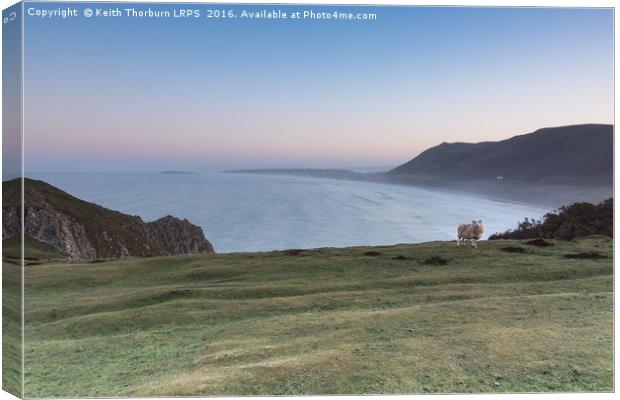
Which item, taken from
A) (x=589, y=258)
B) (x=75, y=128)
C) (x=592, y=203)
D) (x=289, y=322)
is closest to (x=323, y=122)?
(x=289, y=322)

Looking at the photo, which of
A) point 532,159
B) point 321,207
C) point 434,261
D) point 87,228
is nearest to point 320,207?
point 321,207

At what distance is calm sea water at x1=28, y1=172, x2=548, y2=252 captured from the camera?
1703cm

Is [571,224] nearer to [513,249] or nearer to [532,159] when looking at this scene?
[513,249]

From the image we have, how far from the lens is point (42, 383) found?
11320 mm

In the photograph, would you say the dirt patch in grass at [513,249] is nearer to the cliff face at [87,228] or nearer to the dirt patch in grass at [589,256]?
the dirt patch in grass at [589,256]

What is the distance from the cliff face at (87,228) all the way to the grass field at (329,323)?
4.79 ft

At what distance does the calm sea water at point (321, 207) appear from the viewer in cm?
1703

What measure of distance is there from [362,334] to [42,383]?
25.7 feet

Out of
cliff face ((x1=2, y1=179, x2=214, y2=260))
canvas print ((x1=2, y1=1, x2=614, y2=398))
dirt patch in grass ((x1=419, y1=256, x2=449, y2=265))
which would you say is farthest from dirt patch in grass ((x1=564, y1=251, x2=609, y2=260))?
cliff face ((x1=2, y1=179, x2=214, y2=260))

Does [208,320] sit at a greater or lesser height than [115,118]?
lesser

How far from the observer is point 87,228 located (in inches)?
799

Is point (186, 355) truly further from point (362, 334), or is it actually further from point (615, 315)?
point (615, 315)

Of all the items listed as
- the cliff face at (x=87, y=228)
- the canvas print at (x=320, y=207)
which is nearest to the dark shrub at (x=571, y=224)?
the canvas print at (x=320, y=207)

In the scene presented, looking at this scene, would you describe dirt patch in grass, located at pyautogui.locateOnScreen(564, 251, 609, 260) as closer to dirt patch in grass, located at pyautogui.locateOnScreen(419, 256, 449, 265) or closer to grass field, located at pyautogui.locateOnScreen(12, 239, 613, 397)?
grass field, located at pyautogui.locateOnScreen(12, 239, 613, 397)
